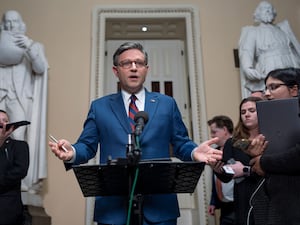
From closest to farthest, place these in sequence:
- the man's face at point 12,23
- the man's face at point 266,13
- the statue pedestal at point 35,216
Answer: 1. the statue pedestal at point 35,216
2. the man's face at point 12,23
3. the man's face at point 266,13

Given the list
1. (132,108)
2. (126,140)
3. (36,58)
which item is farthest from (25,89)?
(126,140)

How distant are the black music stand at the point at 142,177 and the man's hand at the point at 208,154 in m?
0.10

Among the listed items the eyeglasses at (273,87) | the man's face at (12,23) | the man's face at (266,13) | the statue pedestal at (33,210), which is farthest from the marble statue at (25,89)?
the eyeglasses at (273,87)

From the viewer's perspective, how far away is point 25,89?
4.46 m

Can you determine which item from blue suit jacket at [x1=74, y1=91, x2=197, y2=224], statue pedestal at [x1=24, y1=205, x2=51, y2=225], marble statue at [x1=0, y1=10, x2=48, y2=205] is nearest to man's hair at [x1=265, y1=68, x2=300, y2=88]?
blue suit jacket at [x1=74, y1=91, x2=197, y2=224]

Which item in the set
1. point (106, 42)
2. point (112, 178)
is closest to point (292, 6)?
point (106, 42)

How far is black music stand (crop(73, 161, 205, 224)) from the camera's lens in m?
1.47

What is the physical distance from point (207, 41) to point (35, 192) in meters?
2.89

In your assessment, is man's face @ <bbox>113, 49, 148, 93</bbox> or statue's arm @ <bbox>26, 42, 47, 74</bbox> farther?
statue's arm @ <bbox>26, 42, 47, 74</bbox>

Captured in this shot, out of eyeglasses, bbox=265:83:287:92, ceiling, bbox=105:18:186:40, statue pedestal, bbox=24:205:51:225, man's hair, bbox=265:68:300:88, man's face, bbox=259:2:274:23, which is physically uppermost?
ceiling, bbox=105:18:186:40

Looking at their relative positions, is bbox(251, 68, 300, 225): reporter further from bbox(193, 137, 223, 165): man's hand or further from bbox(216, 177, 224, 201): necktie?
bbox(216, 177, 224, 201): necktie

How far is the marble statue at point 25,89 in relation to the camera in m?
4.32

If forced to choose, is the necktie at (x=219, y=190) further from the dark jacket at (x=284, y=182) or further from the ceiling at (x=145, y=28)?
the ceiling at (x=145, y=28)

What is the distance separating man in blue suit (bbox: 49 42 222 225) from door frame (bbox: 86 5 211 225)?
2799 mm
